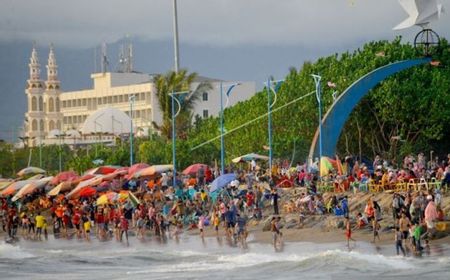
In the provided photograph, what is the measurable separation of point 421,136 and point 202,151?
1811cm

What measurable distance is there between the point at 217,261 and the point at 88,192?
820 inches

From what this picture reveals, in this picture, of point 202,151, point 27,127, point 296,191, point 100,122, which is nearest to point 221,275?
point 296,191

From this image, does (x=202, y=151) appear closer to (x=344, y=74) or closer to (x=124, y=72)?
(x=344, y=74)

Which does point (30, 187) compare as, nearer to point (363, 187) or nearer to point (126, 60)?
point (363, 187)

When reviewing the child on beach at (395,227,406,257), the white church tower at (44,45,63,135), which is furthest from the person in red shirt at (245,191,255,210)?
the white church tower at (44,45,63,135)

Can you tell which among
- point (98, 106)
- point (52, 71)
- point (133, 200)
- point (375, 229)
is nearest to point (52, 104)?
point (52, 71)

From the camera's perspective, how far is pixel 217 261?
1308 inches

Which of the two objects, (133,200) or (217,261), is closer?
(217,261)

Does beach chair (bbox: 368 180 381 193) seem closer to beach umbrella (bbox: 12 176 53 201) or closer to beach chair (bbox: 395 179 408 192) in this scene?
beach chair (bbox: 395 179 408 192)

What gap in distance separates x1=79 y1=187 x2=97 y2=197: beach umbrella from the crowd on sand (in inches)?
6.7

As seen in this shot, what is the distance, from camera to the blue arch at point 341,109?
49812 mm

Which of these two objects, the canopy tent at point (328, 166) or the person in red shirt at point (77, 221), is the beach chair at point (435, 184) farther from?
the person in red shirt at point (77, 221)

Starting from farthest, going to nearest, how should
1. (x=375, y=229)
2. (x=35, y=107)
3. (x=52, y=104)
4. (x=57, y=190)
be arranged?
1. (x=35, y=107)
2. (x=52, y=104)
3. (x=57, y=190)
4. (x=375, y=229)

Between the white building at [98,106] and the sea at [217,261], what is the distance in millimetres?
74355
